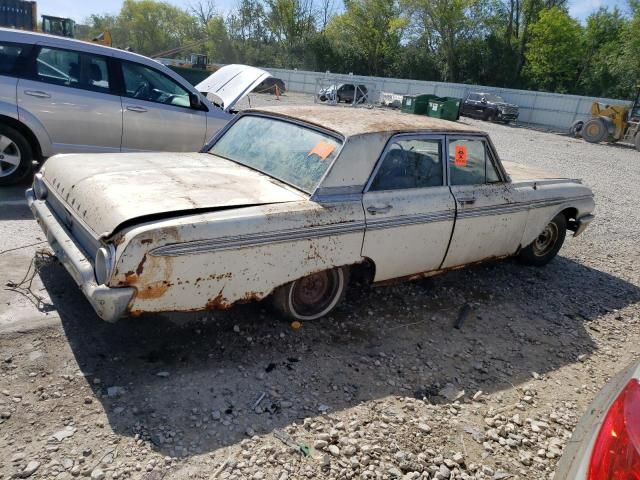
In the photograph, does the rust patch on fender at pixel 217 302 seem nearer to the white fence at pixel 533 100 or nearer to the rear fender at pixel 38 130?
the rear fender at pixel 38 130

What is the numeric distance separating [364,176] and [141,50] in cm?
8639

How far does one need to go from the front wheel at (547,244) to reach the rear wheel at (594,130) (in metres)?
19.1

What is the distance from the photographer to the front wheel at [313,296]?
3498mm

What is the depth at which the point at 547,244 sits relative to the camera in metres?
5.46

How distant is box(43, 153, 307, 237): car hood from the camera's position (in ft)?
9.32

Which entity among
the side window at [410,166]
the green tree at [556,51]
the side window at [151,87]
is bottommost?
the side window at [410,166]

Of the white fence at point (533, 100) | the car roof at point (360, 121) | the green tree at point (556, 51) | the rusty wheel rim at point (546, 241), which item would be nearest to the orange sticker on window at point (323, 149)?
the car roof at point (360, 121)

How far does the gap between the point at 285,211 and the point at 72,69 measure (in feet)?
14.0

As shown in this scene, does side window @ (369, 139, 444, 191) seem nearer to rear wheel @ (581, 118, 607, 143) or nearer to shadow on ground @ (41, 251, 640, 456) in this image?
shadow on ground @ (41, 251, 640, 456)

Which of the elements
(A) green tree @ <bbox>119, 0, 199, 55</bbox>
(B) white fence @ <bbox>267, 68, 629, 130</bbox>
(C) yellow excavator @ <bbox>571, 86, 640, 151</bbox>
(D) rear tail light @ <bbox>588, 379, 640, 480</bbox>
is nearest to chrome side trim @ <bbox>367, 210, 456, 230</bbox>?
(D) rear tail light @ <bbox>588, 379, 640, 480</bbox>

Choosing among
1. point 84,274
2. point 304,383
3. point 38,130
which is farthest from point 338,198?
point 38,130

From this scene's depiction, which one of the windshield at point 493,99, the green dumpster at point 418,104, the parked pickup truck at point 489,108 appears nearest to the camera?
the green dumpster at point 418,104

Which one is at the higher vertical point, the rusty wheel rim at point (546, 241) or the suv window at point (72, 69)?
the suv window at point (72, 69)

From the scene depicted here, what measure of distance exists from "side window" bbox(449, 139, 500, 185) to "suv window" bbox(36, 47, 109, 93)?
14.1ft
